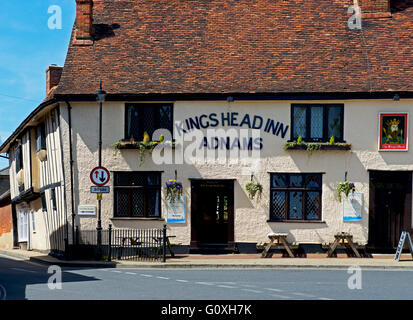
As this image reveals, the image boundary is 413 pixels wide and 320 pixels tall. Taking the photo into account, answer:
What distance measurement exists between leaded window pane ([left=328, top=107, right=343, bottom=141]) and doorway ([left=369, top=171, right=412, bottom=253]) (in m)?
1.78

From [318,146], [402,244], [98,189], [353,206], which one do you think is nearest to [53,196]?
[98,189]

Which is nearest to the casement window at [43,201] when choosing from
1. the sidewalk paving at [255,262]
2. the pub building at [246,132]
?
the pub building at [246,132]

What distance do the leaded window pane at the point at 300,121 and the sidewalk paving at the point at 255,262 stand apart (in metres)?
4.29

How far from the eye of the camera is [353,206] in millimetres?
24828

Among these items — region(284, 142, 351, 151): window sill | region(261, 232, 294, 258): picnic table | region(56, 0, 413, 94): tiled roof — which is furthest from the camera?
region(56, 0, 413, 94): tiled roof

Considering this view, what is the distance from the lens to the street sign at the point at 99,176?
910 inches

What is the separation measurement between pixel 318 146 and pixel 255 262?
531 cm

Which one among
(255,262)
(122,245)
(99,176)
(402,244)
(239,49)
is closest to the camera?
(255,262)

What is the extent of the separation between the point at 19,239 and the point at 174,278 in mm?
22841

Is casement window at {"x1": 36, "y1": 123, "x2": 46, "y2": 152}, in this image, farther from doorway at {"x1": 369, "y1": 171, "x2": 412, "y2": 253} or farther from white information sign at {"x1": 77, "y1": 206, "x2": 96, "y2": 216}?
doorway at {"x1": 369, "y1": 171, "x2": 412, "y2": 253}

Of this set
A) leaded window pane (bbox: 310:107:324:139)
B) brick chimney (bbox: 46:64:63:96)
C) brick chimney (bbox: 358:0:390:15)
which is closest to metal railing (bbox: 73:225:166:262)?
leaded window pane (bbox: 310:107:324:139)

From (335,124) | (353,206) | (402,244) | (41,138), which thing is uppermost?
(335,124)

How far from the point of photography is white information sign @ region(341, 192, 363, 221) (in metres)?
24.8

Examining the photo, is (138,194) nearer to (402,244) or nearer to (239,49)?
(239,49)
